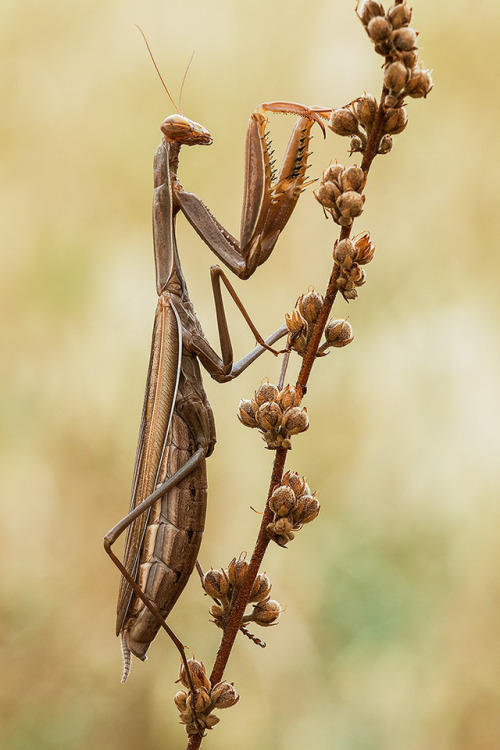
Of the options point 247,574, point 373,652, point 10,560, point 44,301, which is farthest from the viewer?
point 44,301

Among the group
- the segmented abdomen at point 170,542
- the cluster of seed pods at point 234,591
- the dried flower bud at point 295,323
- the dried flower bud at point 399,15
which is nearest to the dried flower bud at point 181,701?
the cluster of seed pods at point 234,591

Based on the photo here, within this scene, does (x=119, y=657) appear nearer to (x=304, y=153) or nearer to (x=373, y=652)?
(x=373, y=652)

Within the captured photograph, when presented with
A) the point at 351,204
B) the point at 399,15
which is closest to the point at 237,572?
the point at 351,204

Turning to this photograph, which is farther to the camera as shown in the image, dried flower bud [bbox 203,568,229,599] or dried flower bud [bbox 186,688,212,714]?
dried flower bud [bbox 203,568,229,599]

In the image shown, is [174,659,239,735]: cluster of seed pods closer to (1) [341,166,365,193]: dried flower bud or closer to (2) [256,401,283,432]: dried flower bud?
(2) [256,401,283,432]: dried flower bud

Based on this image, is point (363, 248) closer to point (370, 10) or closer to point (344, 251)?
point (344, 251)

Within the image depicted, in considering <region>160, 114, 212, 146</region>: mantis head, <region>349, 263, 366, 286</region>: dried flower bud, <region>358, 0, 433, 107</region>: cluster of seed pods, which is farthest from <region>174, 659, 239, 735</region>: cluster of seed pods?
<region>160, 114, 212, 146</region>: mantis head

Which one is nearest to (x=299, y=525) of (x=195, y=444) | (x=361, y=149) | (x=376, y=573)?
(x=361, y=149)
